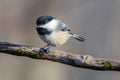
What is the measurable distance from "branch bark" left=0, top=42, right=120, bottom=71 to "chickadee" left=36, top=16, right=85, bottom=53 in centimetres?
5

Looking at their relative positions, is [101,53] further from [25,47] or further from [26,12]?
[25,47]

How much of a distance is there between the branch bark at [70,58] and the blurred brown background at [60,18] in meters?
1.89

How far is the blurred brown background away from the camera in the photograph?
4027 millimetres

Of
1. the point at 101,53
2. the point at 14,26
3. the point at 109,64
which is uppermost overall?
the point at 14,26

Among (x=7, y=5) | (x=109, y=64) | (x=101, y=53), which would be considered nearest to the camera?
(x=109, y=64)

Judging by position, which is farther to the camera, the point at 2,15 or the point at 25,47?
the point at 2,15

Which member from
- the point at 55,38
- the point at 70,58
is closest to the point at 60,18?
the point at 55,38

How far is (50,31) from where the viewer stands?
216 cm

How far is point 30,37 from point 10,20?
0.29 metres

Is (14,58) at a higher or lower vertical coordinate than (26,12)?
lower

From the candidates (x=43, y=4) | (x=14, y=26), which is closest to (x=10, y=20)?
(x=14, y=26)

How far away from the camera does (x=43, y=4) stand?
13.9ft

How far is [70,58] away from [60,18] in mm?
2181

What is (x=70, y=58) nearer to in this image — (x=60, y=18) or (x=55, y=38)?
(x=55, y=38)
